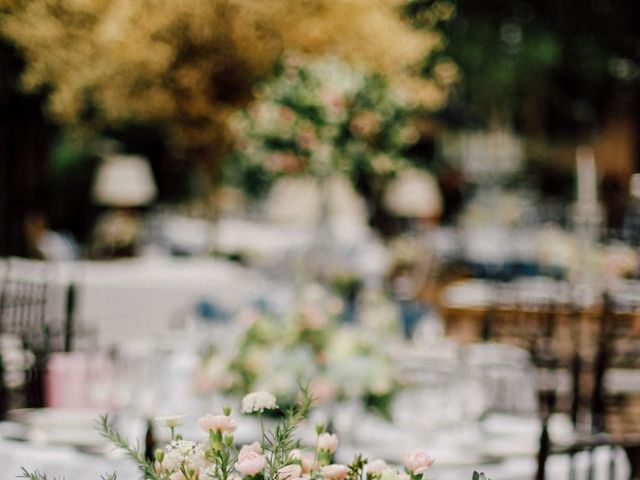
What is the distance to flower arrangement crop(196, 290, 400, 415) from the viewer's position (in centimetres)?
296

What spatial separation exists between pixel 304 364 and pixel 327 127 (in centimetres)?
194

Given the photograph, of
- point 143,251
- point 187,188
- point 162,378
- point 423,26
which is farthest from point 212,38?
point 187,188

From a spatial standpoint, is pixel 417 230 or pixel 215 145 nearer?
pixel 215 145

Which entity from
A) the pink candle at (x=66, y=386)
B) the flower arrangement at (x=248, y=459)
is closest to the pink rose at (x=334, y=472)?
the flower arrangement at (x=248, y=459)

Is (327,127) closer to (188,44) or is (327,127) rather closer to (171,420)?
(188,44)

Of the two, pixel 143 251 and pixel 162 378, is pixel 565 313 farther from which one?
pixel 143 251

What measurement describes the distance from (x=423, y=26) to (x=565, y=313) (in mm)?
4763

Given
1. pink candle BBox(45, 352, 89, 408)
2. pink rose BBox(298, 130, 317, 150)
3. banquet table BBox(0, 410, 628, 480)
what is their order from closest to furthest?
banquet table BBox(0, 410, 628, 480)
pink candle BBox(45, 352, 89, 408)
pink rose BBox(298, 130, 317, 150)

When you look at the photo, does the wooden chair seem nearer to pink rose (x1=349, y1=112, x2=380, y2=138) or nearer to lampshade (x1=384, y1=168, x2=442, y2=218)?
pink rose (x1=349, y1=112, x2=380, y2=138)

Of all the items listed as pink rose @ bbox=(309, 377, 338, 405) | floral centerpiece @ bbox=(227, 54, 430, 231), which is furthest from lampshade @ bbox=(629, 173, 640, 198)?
pink rose @ bbox=(309, 377, 338, 405)

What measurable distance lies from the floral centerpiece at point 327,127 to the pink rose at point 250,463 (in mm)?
3348

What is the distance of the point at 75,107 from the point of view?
795 centimetres

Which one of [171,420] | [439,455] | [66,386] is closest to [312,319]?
[439,455]

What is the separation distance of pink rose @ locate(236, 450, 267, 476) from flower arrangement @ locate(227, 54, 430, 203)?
3347mm
